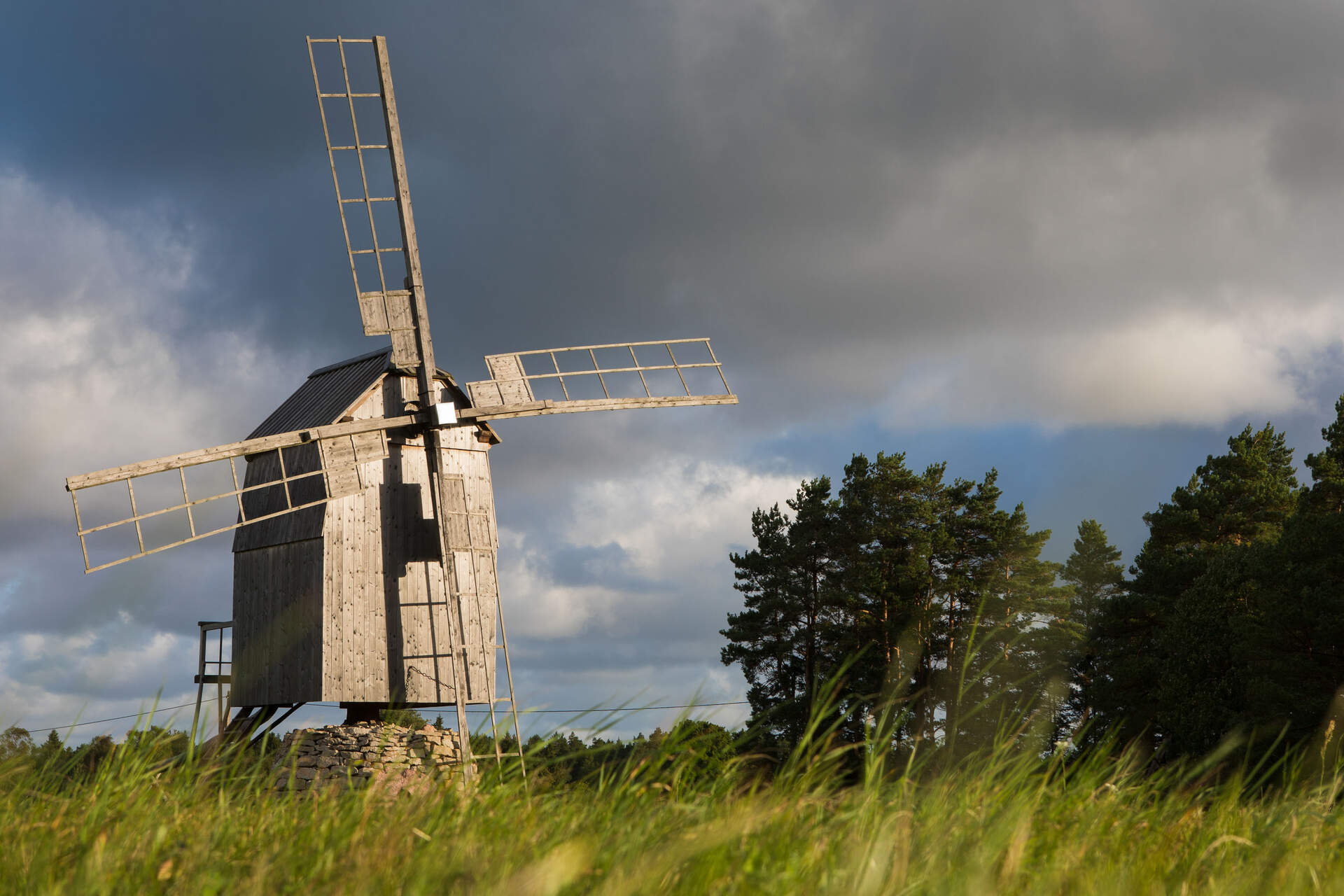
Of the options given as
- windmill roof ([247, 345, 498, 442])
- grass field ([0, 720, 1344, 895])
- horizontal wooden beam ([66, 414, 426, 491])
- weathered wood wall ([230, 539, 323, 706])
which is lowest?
grass field ([0, 720, 1344, 895])

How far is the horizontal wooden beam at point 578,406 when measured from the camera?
17.7 metres

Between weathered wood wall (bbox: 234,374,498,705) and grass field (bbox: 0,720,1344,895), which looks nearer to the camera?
grass field (bbox: 0,720,1344,895)

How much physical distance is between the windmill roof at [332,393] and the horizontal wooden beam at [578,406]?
29.7 inches

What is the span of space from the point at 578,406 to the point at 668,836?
599 inches

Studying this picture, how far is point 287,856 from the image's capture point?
2.85m

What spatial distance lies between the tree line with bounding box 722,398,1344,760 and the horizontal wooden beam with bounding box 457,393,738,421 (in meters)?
12.2

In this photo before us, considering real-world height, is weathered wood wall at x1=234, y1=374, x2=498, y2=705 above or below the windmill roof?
below

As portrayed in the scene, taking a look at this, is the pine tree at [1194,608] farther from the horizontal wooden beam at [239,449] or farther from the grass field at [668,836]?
the grass field at [668,836]

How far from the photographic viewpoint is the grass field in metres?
2.70

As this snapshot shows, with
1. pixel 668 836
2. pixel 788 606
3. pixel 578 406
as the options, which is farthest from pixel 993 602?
pixel 668 836

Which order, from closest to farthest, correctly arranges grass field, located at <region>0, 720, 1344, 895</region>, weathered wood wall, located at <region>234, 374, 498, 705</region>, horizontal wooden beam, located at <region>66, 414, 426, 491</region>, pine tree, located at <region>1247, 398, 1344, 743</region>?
grass field, located at <region>0, 720, 1344, 895</region>
horizontal wooden beam, located at <region>66, 414, 426, 491</region>
weathered wood wall, located at <region>234, 374, 498, 705</region>
pine tree, located at <region>1247, 398, 1344, 743</region>

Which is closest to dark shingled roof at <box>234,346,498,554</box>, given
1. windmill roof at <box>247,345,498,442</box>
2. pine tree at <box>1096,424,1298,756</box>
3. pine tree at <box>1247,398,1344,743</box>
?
windmill roof at <box>247,345,498,442</box>

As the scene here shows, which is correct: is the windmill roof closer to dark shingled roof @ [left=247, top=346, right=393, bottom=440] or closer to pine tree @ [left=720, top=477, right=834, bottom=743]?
dark shingled roof @ [left=247, top=346, right=393, bottom=440]

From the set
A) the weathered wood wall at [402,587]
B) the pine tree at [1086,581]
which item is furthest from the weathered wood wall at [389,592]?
the pine tree at [1086,581]
